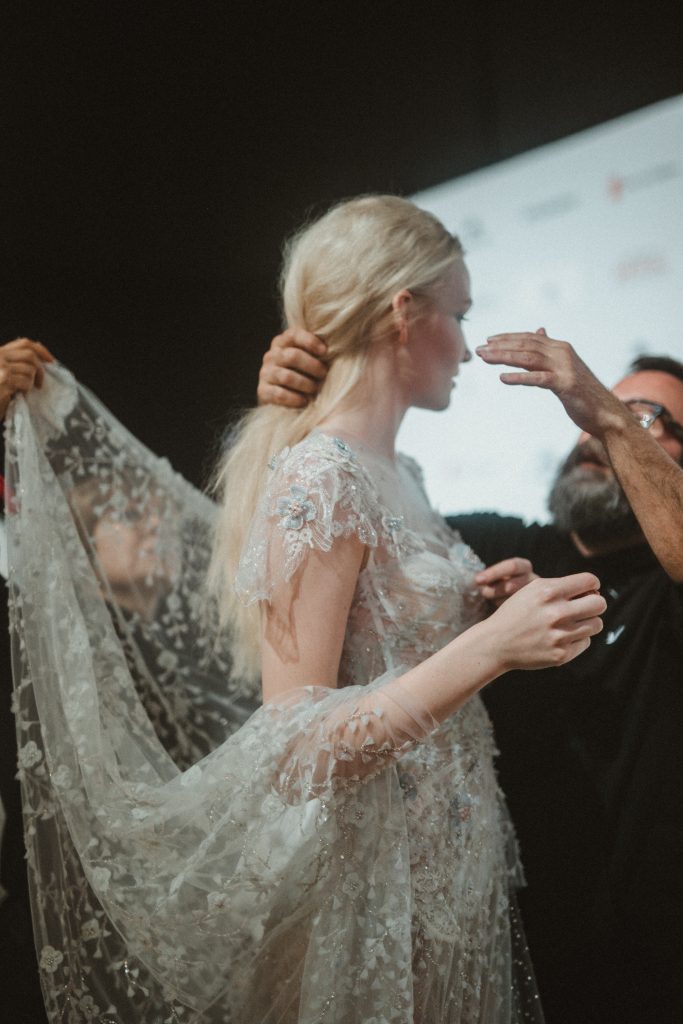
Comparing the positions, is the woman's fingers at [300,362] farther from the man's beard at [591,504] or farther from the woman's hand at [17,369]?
the man's beard at [591,504]

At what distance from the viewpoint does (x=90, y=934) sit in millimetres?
1123

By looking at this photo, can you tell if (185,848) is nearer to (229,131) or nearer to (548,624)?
(548,624)

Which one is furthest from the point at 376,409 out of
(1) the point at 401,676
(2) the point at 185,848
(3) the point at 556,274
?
(3) the point at 556,274

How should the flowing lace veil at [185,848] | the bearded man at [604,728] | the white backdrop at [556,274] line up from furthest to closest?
1. the white backdrop at [556,274]
2. the bearded man at [604,728]
3. the flowing lace veil at [185,848]

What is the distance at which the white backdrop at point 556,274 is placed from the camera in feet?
5.99

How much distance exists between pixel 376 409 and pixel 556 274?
0.83 m

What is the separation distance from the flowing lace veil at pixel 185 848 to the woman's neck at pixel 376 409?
1.34 feet

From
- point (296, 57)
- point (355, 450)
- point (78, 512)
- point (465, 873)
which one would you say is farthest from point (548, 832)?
point (296, 57)

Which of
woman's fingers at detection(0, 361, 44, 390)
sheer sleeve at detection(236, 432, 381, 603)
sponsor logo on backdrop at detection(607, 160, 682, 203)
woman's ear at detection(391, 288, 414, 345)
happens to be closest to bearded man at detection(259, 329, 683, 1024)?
woman's ear at detection(391, 288, 414, 345)

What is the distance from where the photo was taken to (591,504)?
1.67 meters

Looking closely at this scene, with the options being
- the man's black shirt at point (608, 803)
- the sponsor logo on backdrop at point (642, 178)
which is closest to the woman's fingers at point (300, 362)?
the man's black shirt at point (608, 803)

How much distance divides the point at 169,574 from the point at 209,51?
1077 millimetres

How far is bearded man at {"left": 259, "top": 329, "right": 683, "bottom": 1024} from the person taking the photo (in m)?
1.22

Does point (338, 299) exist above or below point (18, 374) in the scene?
below
